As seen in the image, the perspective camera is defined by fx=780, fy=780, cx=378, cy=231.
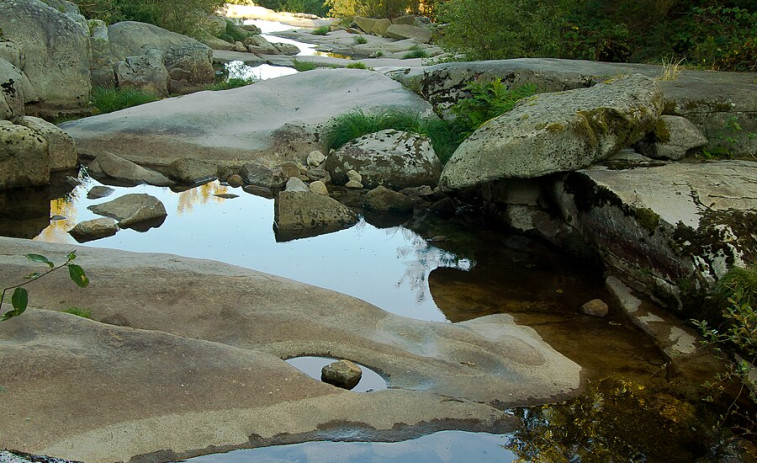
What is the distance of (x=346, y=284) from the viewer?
6551 mm

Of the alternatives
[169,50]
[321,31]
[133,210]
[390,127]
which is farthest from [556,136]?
[321,31]

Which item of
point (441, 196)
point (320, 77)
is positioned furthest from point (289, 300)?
point (320, 77)

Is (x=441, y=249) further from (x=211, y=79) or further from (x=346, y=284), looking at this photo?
(x=211, y=79)

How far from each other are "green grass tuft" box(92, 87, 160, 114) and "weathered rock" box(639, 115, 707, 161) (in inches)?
325

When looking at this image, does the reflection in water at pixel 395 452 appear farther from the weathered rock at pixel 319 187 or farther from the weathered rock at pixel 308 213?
the weathered rock at pixel 319 187

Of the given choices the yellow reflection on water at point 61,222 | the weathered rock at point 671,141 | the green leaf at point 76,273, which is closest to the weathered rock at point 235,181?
the yellow reflection on water at point 61,222

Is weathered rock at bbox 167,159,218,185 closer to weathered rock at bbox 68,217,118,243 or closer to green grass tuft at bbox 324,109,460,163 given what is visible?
green grass tuft at bbox 324,109,460,163

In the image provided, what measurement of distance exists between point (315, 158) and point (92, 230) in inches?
151

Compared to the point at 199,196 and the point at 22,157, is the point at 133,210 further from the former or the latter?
the point at 22,157

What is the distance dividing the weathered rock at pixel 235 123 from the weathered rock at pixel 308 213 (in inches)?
94.2

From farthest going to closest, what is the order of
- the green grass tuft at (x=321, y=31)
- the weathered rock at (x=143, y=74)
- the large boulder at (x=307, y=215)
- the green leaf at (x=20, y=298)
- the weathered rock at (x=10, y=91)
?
the green grass tuft at (x=321, y=31), the weathered rock at (x=143, y=74), the weathered rock at (x=10, y=91), the large boulder at (x=307, y=215), the green leaf at (x=20, y=298)

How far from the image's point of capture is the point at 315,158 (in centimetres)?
1058

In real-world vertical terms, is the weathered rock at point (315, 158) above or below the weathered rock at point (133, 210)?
below

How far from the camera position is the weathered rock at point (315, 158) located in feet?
34.5
